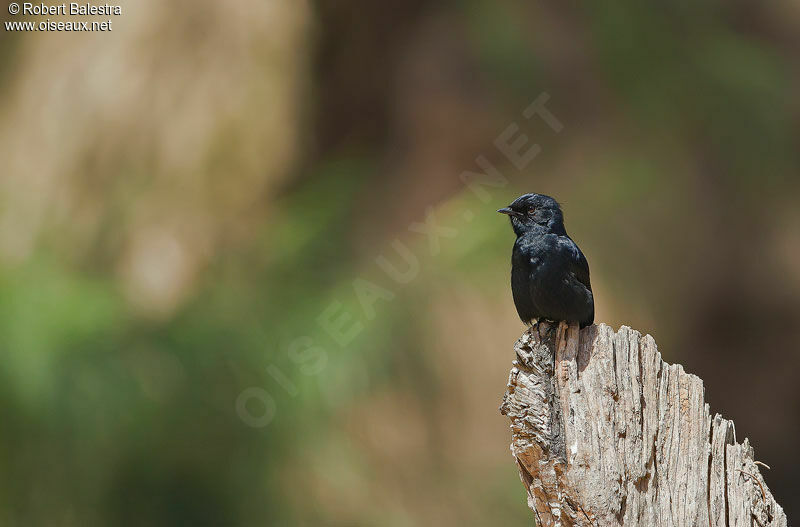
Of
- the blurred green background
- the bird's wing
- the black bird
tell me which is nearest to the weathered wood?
the black bird

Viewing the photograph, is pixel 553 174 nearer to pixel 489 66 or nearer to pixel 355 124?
pixel 489 66

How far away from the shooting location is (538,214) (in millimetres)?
3617

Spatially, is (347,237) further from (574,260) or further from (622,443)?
(622,443)

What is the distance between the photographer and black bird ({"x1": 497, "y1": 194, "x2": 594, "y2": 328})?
333 centimetres

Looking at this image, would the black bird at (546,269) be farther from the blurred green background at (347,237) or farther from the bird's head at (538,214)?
the blurred green background at (347,237)

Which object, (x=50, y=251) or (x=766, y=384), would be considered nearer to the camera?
(x=50, y=251)

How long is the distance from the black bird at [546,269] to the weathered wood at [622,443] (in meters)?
0.54

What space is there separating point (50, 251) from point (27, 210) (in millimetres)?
459

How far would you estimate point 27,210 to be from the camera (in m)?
6.55

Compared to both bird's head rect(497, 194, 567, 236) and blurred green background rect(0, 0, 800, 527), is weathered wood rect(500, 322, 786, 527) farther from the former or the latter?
blurred green background rect(0, 0, 800, 527)

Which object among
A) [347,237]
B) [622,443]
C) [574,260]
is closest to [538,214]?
[574,260]

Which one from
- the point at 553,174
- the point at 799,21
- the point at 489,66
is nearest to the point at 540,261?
the point at 553,174

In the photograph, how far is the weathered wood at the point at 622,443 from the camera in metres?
2.61

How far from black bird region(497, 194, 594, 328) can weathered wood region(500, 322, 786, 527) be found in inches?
21.4
